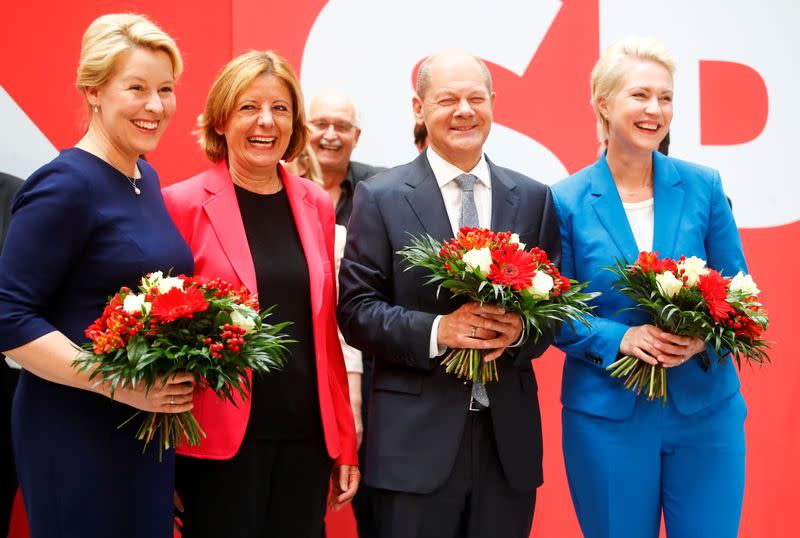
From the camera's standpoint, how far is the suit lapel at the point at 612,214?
2.96 m

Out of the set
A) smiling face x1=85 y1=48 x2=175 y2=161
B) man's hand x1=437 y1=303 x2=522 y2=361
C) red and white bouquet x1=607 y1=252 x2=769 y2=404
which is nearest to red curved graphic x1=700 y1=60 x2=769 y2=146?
red and white bouquet x1=607 y1=252 x2=769 y2=404

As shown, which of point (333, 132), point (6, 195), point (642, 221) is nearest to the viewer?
point (642, 221)

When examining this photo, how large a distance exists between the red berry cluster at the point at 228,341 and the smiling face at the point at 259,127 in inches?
29.1

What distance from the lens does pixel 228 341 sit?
2.21 meters

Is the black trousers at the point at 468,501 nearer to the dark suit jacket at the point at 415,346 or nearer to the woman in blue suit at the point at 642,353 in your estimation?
the dark suit jacket at the point at 415,346

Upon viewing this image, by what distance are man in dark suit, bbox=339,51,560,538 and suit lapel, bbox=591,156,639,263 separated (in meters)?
0.22

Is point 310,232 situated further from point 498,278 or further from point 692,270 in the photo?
point 692,270

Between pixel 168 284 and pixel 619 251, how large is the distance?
4.99ft

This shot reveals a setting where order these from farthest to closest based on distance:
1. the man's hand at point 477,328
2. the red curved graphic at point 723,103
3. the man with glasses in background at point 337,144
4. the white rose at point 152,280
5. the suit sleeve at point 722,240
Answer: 1. the red curved graphic at point 723,103
2. the man with glasses in background at point 337,144
3. the suit sleeve at point 722,240
4. the man's hand at point 477,328
5. the white rose at point 152,280

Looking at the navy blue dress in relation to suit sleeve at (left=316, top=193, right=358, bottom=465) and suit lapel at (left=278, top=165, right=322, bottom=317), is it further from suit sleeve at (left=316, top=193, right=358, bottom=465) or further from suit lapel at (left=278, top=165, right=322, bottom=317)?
suit sleeve at (left=316, top=193, right=358, bottom=465)

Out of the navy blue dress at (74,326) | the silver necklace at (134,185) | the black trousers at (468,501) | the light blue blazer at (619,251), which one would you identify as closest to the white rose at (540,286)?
the light blue blazer at (619,251)

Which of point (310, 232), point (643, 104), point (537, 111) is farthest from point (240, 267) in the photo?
point (537, 111)

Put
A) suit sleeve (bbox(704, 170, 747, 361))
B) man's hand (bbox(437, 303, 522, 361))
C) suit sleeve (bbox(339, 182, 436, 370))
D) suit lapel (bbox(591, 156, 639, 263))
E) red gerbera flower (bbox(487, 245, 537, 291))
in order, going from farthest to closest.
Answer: suit sleeve (bbox(704, 170, 747, 361)), suit lapel (bbox(591, 156, 639, 263)), suit sleeve (bbox(339, 182, 436, 370)), man's hand (bbox(437, 303, 522, 361)), red gerbera flower (bbox(487, 245, 537, 291))

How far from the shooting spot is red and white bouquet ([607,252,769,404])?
2.65 meters
